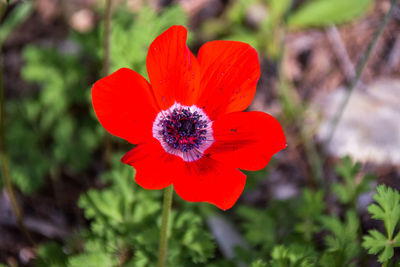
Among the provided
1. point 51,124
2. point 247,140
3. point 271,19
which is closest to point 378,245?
point 247,140

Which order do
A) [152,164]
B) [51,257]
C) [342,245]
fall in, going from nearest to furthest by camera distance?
[152,164], [342,245], [51,257]

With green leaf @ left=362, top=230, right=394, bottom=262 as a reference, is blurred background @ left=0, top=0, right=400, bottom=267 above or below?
above

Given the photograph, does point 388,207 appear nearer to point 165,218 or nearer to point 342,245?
point 342,245

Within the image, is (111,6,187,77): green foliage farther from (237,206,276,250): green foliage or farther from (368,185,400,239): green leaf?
(368,185,400,239): green leaf

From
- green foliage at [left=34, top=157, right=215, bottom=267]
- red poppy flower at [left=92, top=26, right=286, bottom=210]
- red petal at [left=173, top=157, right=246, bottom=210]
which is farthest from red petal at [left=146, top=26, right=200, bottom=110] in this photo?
green foliage at [left=34, top=157, right=215, bottom=267]

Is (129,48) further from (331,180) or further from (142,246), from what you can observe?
(331,180)

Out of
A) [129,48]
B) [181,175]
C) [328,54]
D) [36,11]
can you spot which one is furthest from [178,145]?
[36,11]

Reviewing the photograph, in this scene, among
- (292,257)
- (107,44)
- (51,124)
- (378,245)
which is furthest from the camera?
(51,124)
